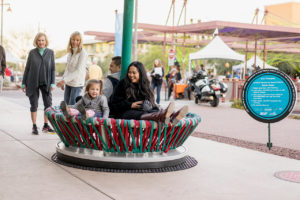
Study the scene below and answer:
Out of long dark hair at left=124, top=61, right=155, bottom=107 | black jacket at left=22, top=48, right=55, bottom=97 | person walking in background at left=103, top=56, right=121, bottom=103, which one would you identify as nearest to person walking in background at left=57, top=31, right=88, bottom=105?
black jacket at left=22, top=48, right=55, bottom=97

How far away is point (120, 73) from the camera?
652 centimetres

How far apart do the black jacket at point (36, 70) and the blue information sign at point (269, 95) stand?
3084 millimetres

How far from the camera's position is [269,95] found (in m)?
6.80

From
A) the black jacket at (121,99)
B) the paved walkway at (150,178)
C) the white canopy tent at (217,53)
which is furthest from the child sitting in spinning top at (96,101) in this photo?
the white canopy tent at (217,53)

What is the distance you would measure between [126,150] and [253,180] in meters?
1.38

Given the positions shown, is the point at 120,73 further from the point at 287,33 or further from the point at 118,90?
the point at 287,33

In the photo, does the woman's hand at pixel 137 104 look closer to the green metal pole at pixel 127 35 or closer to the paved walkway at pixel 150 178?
the green metal pole at pixel 127 35

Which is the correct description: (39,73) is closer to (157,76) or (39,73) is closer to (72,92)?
(72,92)

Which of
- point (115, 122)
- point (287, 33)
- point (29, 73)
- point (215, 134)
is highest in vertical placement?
point (287, 33)

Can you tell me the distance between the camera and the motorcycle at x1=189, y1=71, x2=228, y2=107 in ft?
55.9

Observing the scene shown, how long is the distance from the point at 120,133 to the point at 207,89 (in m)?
12.5

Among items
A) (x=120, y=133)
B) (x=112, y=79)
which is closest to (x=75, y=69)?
(x=112, y=79)

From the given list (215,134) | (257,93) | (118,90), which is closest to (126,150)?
(118,90)

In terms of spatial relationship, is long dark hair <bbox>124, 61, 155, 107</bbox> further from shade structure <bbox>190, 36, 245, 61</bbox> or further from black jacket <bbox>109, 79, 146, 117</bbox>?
shade structure <bbox>190, 36, 245, 61</bbox>
